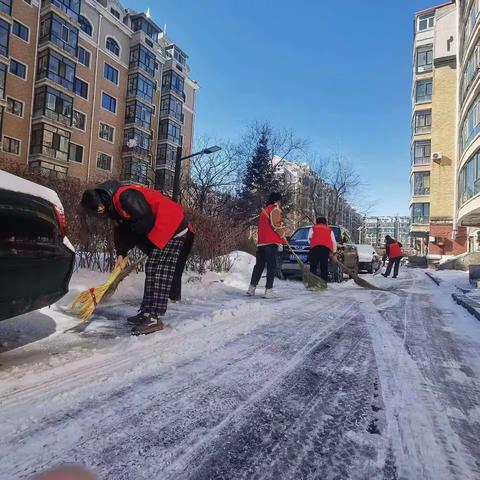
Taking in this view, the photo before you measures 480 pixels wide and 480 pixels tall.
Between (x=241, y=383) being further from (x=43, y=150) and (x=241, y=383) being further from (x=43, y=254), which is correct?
(x=43, y=150)

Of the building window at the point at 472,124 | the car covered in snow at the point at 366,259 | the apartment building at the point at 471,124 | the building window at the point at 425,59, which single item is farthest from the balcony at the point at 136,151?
the building window at the point at 425,59

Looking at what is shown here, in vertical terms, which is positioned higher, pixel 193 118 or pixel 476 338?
pixel 193 118

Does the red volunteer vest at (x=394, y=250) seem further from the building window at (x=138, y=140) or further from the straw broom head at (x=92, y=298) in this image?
the building window at (x=138, y=140)

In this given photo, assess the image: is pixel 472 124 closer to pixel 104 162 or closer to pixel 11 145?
pixel 104 162

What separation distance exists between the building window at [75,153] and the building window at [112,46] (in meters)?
9.99

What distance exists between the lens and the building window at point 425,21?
41.3 metres

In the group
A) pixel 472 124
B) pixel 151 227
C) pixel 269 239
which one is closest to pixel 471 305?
pixel 269 239

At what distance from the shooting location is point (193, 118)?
Answer: 46062 millimetres

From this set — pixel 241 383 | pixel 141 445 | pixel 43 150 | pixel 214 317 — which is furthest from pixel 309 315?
pixel 43 150

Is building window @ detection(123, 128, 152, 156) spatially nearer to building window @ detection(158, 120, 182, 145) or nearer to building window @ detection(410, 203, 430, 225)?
building window @ detection(158, 120, 182, 145)

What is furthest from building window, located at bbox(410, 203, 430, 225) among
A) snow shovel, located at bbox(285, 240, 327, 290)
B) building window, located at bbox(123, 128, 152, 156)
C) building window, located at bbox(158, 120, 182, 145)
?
snow shovel, located at bbox(285, 240, 327, 290)

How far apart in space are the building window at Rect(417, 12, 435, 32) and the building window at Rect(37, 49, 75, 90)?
118 ft

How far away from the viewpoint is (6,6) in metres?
25.3

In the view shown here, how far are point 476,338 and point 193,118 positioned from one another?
150 ft
